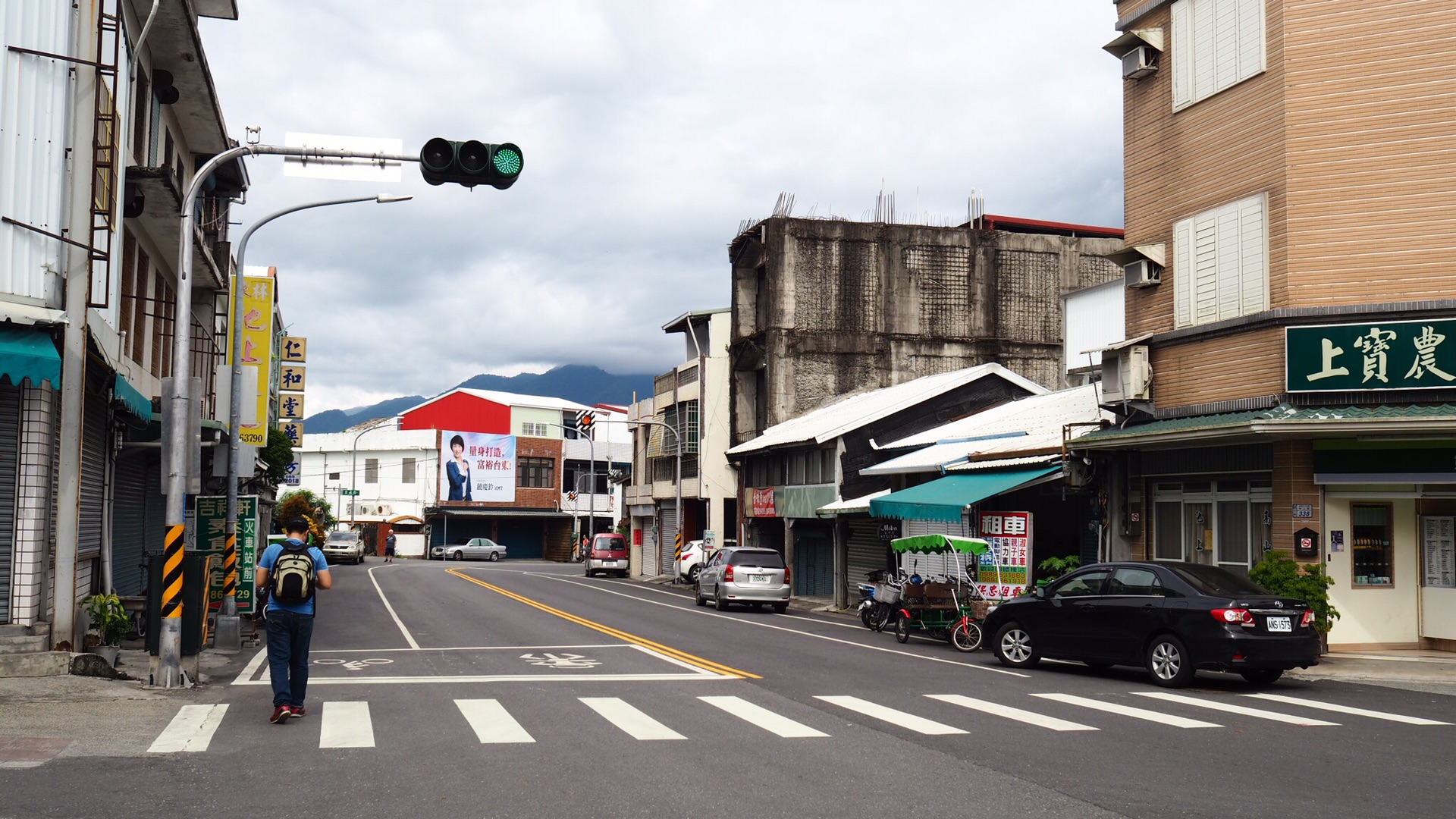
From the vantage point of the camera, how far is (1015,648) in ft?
56.8

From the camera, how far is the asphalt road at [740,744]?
7.68 metres

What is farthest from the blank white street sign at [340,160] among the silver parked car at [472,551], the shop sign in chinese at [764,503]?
the silver parked car at [472,551]

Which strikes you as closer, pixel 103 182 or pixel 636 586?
pixel 103 182

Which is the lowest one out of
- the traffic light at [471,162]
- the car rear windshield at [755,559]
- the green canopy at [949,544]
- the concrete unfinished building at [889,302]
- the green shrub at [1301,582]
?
the car rear windshield at [755,559]

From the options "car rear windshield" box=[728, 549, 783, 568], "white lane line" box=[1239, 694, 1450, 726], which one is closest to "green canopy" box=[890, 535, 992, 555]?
"white lane line" box=[1239, 694, 1450, 726]

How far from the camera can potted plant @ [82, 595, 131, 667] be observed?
14.1 metres

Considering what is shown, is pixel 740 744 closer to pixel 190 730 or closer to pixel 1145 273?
pixel 190 730

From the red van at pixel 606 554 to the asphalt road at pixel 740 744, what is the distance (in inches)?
1458

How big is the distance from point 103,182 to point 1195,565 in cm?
1416

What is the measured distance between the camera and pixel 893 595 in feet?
77.3

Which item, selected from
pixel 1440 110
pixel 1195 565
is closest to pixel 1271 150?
pixel 1440 110

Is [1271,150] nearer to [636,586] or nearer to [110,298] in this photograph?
[110,298]

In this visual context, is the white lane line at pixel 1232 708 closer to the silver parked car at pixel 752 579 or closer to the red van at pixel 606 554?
the silver parked car at pixel 752 579

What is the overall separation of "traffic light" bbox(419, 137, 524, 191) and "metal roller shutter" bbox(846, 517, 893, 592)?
71.9ft
